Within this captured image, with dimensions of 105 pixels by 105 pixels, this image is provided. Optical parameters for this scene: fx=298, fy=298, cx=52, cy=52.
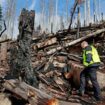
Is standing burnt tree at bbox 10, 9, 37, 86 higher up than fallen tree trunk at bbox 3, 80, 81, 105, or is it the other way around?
standing burnt tree at bbox 10, 9, 37, 86

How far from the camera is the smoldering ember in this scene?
764 centimetres

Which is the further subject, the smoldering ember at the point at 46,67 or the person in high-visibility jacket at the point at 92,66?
the person in high-visibility jacket at the point at 92,66

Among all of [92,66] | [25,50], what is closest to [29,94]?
[25,50]

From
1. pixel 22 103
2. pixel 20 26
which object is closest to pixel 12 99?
pixel 22 103

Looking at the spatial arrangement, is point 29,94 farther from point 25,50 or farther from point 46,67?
point 46,67

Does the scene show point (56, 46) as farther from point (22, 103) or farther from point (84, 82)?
point (22, 103)

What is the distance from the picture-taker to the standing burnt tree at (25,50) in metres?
9.48

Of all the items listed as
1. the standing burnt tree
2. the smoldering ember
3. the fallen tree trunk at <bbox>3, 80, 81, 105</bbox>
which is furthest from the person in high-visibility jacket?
the fallen tree trunk at <bbox>3, 80, 81, 105</bbox>

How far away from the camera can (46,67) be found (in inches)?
467

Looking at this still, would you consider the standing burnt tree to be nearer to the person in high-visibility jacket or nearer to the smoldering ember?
the smoldering ember

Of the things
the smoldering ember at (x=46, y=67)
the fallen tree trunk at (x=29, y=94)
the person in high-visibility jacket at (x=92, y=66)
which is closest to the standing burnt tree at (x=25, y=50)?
the smoldering ember at (x=46, y=67)

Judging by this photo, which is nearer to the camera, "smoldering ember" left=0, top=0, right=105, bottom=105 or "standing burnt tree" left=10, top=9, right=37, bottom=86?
"smoldering ember" left=0, top=0, right=105, bottom=105

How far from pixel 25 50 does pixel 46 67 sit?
7.99 ft

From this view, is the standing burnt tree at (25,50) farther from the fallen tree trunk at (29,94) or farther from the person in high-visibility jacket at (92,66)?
the person in high-visibility jacket at (92,66)
